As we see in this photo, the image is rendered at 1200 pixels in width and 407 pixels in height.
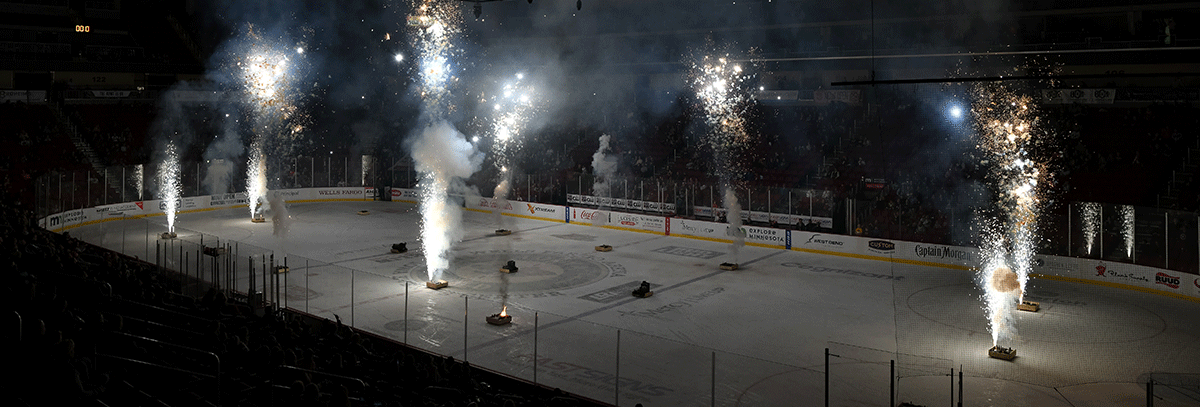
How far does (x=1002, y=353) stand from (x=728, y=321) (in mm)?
6213

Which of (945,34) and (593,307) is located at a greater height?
(945,34)

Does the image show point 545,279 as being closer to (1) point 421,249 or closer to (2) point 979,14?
(1) point 421,249

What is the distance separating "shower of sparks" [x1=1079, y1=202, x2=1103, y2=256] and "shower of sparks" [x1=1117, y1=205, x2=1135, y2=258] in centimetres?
69

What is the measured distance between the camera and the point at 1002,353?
18109mm

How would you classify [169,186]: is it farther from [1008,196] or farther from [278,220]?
[1008,196]

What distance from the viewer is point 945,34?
130 feet

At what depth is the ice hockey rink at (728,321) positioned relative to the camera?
1518 cm

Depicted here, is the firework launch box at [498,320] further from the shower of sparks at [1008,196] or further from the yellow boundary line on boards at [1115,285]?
the yellow boundary line on boards at [1115,285]

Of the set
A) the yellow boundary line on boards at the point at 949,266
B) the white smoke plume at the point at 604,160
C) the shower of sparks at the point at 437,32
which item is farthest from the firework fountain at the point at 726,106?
the shower of sparks at the point at 437,32

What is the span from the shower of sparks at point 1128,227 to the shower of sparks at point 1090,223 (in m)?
0.69

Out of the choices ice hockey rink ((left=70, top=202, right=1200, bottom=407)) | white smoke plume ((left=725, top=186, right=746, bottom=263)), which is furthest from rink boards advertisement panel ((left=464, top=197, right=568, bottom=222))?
white smoke plume ((left=725, top=186, right=746, bottom=263))

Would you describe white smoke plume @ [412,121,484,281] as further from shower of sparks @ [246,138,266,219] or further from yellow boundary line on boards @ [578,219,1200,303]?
yellow boundary line on boards @ [578,219,1200,303]

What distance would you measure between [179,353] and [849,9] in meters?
41.2

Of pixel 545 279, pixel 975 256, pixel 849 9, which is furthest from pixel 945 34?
pixel 545 279
